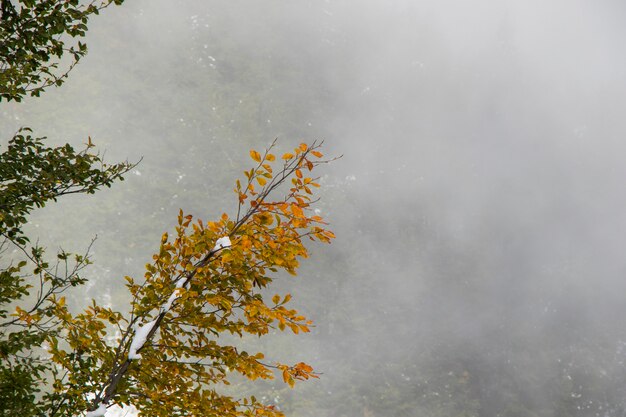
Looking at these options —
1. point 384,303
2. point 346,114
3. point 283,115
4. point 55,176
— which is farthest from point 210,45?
point 55,176

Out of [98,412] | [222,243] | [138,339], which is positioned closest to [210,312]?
[222,243]

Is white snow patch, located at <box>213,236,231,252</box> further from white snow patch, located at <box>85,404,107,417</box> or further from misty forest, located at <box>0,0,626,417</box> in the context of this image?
misty forest, located at <box>0,0,626,417</box>

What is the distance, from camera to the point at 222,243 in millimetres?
3902

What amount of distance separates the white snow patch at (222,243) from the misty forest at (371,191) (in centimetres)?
955

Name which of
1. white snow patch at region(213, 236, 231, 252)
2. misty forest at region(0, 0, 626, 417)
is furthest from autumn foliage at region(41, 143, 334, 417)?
misty forest at region(0, 0, 626, 417)

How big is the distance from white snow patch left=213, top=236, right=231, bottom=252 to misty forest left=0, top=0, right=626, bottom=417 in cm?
955

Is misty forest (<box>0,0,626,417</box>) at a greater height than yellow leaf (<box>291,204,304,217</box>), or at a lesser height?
greater

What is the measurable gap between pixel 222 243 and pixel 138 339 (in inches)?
38.3

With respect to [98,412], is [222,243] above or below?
above

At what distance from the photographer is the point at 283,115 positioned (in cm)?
3941

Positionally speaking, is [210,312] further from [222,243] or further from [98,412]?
[98,412]

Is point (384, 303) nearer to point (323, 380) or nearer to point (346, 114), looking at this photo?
point (323, 380)

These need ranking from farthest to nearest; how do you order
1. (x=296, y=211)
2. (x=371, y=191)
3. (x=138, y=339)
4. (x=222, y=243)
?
(x=371, y=191), (x=138, y=339), (x=222, y=243), (x=296, y=211)

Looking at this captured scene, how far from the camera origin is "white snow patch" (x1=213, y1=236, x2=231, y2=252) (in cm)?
387
